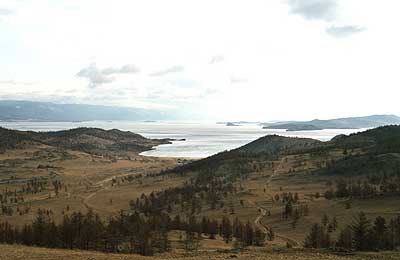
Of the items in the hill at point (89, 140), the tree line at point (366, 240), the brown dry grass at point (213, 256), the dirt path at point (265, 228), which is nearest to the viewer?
the brown dry grass at point (213, 256)

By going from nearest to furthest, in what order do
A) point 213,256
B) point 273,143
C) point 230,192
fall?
1. point 213,256
2. point 230,192
3. point 273,143

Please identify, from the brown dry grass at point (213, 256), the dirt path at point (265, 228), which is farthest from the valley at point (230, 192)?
the brown dry grass at point (213, 256)

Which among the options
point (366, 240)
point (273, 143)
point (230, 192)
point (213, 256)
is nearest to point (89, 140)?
point (273, 143)

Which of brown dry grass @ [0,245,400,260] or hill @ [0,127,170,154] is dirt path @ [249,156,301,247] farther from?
hill @ [0,127,170,154]

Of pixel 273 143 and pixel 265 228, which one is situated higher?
pixel 273 143

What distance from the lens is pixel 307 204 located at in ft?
132

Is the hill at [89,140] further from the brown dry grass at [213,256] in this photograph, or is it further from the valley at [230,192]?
the brown dry grass at [213,256]

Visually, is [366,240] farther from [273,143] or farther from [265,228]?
[273,143]

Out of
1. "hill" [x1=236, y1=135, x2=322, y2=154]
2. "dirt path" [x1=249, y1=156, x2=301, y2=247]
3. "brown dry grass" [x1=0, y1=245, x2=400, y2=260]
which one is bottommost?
"dirt path" [x1=249, y1=156, x2=301, y2=247]

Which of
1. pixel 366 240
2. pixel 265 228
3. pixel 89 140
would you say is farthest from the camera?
pixel 89 140

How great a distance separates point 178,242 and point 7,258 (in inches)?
375

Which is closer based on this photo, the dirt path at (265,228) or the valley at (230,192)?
the dirt path at (265,228)

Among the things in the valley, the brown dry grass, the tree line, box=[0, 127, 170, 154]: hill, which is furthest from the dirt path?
box=[0, 127, 170, 154]: hill

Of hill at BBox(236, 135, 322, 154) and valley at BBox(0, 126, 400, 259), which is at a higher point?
hill at BBox(236, 135, 322, 154)
